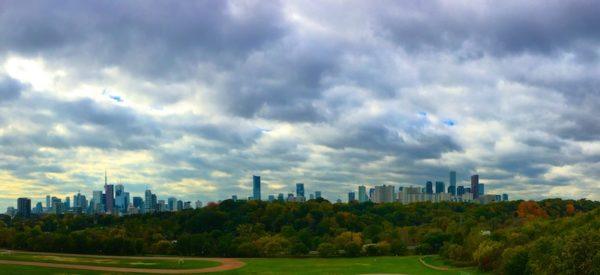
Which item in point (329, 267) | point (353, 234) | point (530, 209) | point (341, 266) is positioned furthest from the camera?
point (530, 209)

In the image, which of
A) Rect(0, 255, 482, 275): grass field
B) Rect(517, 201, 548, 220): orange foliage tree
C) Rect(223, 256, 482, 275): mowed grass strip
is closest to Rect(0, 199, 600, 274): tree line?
Rect(517, 201, 548, 220): orange foliage tree

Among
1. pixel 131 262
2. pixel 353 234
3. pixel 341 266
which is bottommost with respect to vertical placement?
pixel 341 266

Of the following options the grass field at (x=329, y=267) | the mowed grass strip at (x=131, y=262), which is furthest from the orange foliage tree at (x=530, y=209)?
the mowed grass strip at (x=131, y=262)

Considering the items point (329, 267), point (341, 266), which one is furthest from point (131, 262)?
point (341, 266)

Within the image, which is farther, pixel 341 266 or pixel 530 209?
pixel 530 209

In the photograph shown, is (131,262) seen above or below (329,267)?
above

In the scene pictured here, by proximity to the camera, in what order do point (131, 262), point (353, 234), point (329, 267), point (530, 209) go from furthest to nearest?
point (530, 209), point (353, 234), point (131, 262), point (329, 267)

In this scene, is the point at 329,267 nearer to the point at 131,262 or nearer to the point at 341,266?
the point at 341,266

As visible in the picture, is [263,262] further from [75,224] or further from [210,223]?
[75,224]
